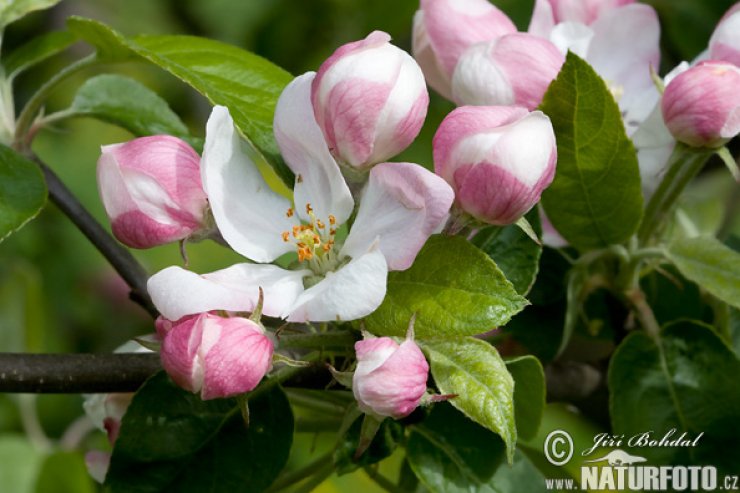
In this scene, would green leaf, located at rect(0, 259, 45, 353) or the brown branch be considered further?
green leaf, located at rect(0, 259, 45, 353)

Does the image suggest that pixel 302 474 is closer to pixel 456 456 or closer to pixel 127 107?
pixel 456 456

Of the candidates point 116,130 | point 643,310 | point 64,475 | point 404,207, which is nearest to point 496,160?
point 404,207

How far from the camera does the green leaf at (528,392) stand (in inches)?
41.0

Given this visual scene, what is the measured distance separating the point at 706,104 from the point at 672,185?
0.15 m

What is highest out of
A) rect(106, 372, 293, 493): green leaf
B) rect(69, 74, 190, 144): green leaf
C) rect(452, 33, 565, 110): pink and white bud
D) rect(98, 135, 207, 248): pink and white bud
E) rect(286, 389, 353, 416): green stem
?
rect(452, 33, 565, 110): pink and white bud

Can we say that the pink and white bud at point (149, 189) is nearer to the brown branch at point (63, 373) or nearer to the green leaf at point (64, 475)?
the brown branch at point (63, 373)

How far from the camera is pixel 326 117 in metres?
0.93

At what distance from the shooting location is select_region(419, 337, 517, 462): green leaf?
885 millimetres

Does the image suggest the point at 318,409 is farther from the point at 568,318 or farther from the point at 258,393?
the point at 568,318

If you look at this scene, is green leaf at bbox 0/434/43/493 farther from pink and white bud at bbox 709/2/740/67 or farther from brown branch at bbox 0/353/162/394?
pink and white bud at bbox 709/2/740/67

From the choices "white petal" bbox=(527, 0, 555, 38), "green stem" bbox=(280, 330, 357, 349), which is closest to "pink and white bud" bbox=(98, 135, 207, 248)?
"green stem" bbox=(280, 330, 357, 349)

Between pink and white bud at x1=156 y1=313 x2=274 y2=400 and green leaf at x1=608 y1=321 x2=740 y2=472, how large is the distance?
1.46 feet

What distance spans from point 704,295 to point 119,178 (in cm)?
67

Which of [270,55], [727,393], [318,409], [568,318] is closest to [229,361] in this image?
[318,409]
